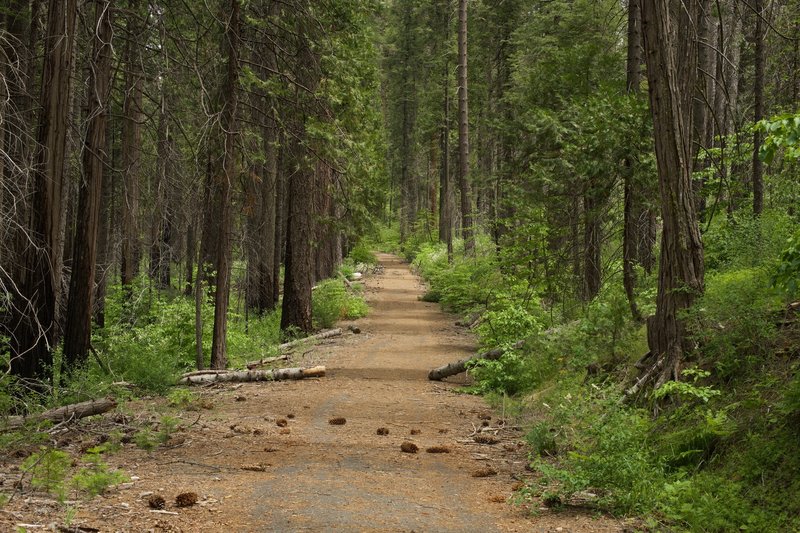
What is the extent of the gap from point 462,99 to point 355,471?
22244mm

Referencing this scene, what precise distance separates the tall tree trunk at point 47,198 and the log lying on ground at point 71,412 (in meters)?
1.56

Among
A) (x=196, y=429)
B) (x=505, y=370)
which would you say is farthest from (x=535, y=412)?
(x=196, y=429)

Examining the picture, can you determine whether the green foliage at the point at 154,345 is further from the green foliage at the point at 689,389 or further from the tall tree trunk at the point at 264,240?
the green foliage at the point at 689,389

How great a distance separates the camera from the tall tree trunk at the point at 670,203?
26.5ft

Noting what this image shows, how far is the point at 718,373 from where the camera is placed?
7.28m

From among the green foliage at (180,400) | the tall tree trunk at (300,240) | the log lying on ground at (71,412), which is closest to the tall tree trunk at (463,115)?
the tall tree trunk at (300,240)

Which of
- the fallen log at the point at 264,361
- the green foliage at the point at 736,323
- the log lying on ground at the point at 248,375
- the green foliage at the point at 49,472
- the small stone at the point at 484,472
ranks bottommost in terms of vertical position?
the fallen log at the point at 264,361

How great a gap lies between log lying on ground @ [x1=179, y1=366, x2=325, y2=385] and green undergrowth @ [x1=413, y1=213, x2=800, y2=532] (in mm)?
3550

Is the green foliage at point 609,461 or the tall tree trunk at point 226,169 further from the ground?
the tall tree trunk at point 226,169

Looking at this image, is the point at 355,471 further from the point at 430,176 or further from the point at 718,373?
the point at 430,176

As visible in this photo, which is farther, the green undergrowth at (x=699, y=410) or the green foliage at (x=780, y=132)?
the green undergrowth at (x=699, y=410)

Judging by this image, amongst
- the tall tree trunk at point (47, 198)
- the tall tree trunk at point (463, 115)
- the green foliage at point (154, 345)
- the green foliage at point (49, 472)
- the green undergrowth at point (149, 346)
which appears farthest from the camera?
the tall tree trunk at point (463, 115)

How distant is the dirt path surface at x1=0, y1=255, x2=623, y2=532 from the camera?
542 centimetres

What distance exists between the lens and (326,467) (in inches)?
284
